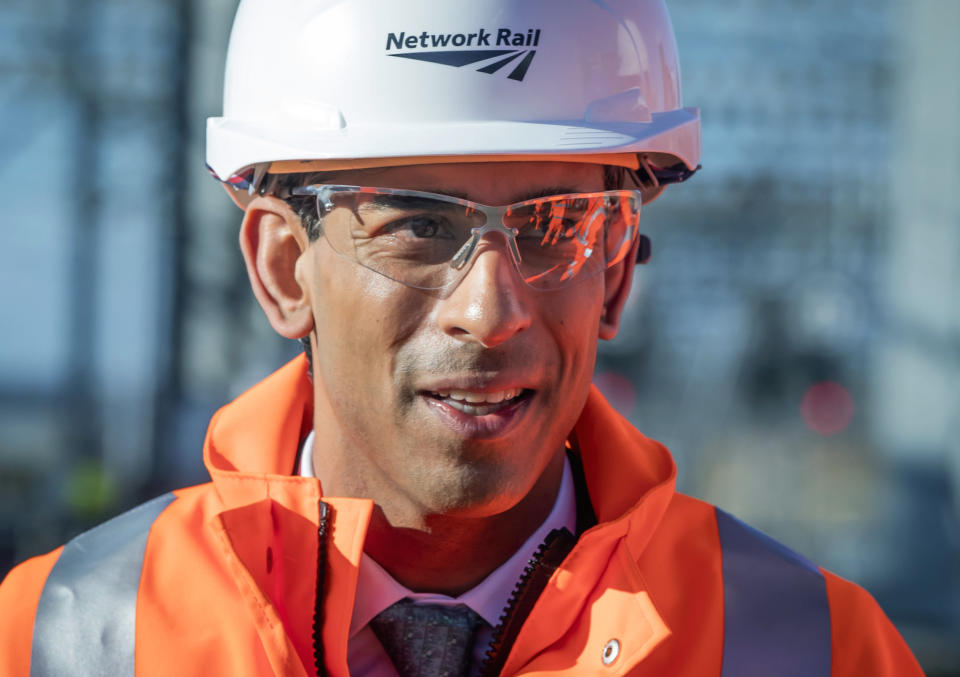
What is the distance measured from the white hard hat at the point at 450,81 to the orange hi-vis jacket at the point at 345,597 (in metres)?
0.68

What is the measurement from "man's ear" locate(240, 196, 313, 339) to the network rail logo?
0.46m

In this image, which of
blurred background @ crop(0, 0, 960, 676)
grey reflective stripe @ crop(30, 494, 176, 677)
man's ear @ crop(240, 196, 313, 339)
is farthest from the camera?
blurred background @ crop(0, 0, 960, 676)

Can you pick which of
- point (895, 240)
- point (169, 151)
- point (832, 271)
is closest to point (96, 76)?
point (169, 151)

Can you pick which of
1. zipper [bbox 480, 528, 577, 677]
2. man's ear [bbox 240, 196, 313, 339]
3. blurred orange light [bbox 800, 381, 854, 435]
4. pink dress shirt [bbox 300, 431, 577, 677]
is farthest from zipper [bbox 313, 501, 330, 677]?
blurred orange light [bbox 800, 381, 854, 435]

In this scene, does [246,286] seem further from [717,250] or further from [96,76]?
[717,250]

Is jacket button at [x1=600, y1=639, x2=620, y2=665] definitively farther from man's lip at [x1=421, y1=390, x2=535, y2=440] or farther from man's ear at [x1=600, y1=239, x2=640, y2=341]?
man's ear at [x1=600, y1=239, x2=640, y2=341]

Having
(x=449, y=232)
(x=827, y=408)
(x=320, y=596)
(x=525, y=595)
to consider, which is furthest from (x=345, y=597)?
(x=827, y=408)

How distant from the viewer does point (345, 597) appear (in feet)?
6.70

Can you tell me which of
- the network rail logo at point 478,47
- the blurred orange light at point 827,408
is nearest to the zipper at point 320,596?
the network rail logo at point 478,47

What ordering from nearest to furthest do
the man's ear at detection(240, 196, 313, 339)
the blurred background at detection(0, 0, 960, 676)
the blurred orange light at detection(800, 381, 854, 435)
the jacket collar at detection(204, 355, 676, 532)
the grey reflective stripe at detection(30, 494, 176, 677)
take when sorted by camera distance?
the grey reflective stripe at detection(30, 494, 176, 677), the jacket collar at detection(204, 355, 676, 532), the man's ear at detection(240, 196, 313, 339), the blurred background at detection(0, 0, 960, 676), the blurred orange light at detection(800, 381, 854, 435)

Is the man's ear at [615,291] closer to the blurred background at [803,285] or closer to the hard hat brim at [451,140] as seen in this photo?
the hard hat brim at [451,140]

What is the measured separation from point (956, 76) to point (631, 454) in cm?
635

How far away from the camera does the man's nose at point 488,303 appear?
6.49 feet

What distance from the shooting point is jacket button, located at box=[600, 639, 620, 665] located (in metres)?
1.98
